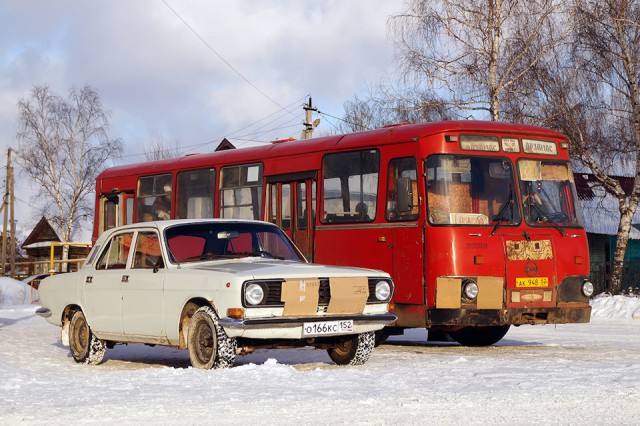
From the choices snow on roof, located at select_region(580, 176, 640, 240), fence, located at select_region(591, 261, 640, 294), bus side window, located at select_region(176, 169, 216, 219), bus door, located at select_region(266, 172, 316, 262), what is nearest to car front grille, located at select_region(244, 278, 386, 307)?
bus door, located at select_region(266, 172, 316, 262)

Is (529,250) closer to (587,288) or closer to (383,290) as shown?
(587,288)

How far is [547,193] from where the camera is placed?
15.7 meters

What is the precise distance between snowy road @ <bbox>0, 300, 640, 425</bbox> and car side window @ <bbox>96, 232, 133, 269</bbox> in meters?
1.23

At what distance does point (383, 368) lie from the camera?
1170 centimetres

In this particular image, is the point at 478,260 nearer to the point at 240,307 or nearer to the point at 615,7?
the point at 240,307

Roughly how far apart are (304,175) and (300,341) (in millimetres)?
5857

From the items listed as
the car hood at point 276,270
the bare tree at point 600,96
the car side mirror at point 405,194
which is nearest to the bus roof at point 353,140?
the car side mirror at point 405,194

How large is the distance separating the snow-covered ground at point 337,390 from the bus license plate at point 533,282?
1.00 meters

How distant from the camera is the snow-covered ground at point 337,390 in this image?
26.0 feet

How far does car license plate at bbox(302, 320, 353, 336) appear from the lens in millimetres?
11125

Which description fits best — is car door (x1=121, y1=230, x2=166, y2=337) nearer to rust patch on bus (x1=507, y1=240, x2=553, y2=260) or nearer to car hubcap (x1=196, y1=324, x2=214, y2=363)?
car hubcap (x1=196, y1=324, x2=214, y2=363)

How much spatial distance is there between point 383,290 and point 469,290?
2778 millimetres

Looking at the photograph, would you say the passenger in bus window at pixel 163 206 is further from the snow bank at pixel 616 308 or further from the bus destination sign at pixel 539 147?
the snow bank at pixel 616 308

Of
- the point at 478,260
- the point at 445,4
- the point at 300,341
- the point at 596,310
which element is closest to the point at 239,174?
the point at 478,260
